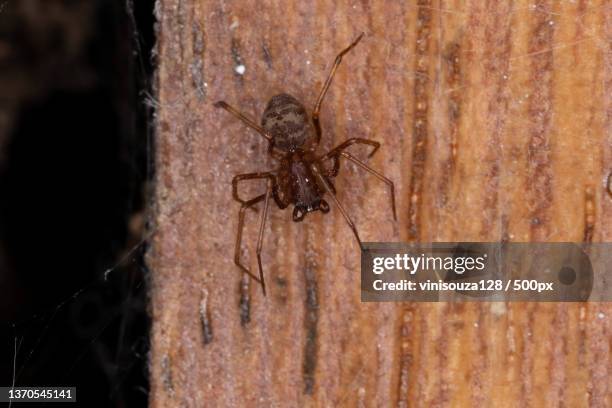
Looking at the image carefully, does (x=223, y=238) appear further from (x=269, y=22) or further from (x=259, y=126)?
(x=269, y=22)

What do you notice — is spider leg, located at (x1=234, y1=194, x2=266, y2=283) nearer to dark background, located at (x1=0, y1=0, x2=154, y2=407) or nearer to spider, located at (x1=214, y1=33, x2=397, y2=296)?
spider, located at (x1=214, y1=33, x2=397, y2=296)

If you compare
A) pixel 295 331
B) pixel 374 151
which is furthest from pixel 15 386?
pixel 374 151

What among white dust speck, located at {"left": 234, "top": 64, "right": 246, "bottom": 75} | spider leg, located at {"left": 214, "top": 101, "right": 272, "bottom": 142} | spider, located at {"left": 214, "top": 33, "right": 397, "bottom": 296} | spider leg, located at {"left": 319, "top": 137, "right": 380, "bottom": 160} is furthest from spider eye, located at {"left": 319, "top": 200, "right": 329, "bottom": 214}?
white dust speck, located at {"left": 234, "top": 64, "right": 246, "bottom": 75}

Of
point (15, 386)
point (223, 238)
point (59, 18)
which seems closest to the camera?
point (223, 238)

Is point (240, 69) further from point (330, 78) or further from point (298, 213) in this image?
point (298, 213)

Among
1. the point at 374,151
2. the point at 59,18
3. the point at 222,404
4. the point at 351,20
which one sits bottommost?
the point at 222,404

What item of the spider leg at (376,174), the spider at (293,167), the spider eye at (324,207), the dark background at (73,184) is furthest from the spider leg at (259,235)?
the dark background at (73,184)
